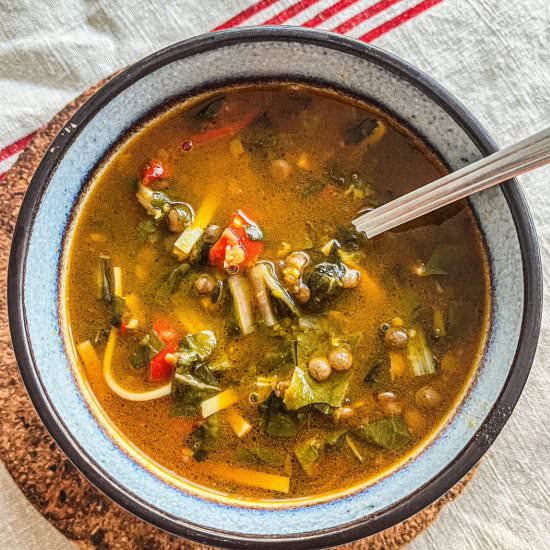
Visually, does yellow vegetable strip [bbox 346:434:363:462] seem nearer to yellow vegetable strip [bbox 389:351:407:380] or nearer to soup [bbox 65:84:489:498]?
soup [bbox 65:84:489:498]

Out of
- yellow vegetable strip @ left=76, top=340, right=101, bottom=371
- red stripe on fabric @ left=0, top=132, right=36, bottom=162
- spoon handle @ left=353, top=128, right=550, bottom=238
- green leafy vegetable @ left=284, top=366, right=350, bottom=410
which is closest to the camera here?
spoon handle @ left=353, top=128, right=550, bottom=238

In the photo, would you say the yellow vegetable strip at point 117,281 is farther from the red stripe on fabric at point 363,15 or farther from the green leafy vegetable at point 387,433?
the red stripe on fabric at point 363,15

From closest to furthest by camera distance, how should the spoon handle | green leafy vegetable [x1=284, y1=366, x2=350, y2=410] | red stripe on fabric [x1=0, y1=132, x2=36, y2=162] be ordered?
the spoon handle → green leafy vegetable [x1=284, y1=366, x2=350, y2=410] → red stripe on fabric [x1=0, y1=132, x2=36, y2=162]

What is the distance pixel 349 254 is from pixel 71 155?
1215mm

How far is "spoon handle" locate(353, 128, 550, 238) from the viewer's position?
2.71 meters

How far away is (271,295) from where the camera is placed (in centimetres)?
318

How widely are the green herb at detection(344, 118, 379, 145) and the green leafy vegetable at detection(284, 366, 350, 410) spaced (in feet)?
3.30

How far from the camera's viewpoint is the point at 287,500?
10.2ft

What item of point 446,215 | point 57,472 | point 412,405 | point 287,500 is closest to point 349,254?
point 446,215

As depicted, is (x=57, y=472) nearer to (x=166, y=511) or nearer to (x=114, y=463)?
(x=114, y=463)

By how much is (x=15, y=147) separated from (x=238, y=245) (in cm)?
118

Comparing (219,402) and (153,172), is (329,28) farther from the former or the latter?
(219,402)

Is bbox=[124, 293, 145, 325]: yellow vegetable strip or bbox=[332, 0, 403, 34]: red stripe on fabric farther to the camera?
bbox=[332, 0, 403, 34]: red stripe on fabric

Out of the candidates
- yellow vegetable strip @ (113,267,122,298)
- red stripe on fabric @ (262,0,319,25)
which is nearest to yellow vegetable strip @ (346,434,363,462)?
yellow vegetable strip @ (113,267,122,298)
